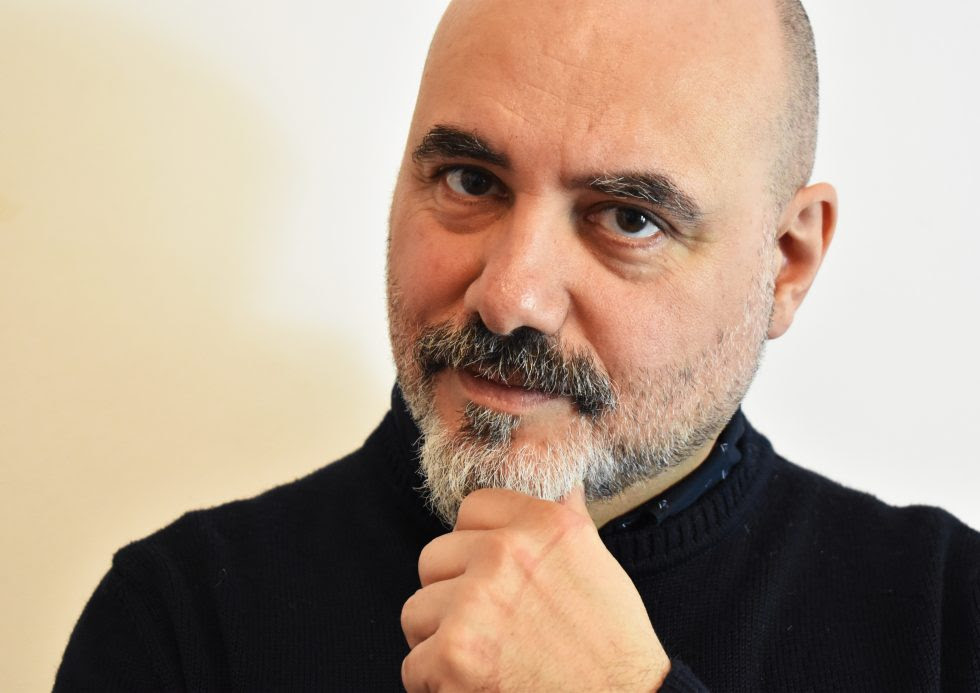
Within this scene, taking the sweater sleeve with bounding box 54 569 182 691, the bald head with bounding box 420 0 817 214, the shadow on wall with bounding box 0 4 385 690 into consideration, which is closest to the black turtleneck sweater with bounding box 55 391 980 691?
the sweater sleeve with bounding box 54 569 182 691

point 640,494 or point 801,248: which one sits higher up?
point 801,248

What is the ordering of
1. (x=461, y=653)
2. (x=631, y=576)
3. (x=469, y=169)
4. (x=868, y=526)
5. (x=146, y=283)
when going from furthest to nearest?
(x=146, y=283)
(x=868, y=526)
(x=631, y=576)
(x=469, y=169)
(x=461, y=653)

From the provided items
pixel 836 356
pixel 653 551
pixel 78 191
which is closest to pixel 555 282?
pixel 653 551

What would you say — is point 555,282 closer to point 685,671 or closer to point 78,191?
point 685,671

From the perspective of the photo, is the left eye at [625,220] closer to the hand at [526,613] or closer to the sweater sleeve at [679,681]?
the hand at [526,613]

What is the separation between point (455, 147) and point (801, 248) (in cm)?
53

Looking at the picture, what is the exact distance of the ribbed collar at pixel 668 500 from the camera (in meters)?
1.48

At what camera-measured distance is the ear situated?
1508 millimetres

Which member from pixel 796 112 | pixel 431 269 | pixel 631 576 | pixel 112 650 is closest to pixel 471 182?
pixel 431 269

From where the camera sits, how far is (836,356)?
201 cm

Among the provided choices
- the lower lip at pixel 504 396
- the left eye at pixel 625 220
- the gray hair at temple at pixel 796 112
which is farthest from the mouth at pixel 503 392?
the gray hair at temple at pixel 796 112

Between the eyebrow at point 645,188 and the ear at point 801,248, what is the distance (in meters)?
0.27

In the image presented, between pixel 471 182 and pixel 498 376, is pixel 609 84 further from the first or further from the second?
pixel 498 376

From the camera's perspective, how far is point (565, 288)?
126cm
